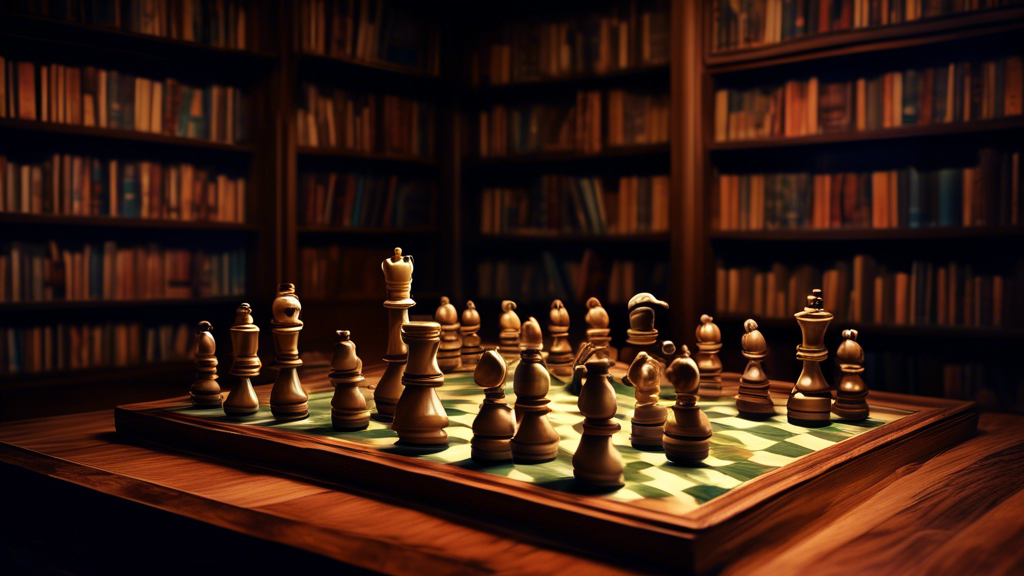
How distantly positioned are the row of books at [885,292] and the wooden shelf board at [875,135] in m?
0.46

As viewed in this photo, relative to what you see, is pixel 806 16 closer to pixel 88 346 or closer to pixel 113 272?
pixel 113 272

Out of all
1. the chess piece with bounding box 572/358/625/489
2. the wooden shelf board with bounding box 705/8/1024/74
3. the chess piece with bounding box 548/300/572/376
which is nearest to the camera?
the chess piece with bounding box 572/358/625/489

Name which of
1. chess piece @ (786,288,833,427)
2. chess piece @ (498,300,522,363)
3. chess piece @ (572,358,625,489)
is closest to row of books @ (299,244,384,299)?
chess piece @ (498,300,522,363)

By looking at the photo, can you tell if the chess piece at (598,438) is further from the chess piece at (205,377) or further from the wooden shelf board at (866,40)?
the wooden shelf board at (866,40)

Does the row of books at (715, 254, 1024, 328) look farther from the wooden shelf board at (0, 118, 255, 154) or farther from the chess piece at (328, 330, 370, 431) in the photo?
the chess piece at (328, 330, 370, 431)

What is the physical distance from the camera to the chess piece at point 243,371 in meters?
1.44

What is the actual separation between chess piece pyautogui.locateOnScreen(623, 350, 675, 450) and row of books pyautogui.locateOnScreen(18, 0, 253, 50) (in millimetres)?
2878

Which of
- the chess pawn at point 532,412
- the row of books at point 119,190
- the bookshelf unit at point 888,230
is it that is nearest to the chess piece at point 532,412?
the chess pawn at point 532,412

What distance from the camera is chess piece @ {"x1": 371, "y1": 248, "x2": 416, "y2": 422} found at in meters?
1.39

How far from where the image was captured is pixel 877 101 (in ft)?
10.4

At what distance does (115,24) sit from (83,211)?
2.44 feet

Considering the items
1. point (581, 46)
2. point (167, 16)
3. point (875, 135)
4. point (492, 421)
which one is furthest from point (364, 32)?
point (492, 421)

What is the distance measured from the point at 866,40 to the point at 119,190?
2969 mm

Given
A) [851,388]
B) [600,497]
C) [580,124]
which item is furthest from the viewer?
[580,124]
